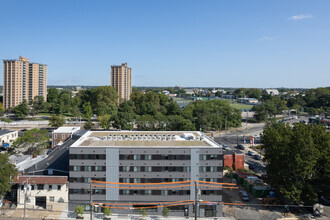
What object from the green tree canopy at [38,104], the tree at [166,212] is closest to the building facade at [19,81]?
the green tree canopy at [38,104]

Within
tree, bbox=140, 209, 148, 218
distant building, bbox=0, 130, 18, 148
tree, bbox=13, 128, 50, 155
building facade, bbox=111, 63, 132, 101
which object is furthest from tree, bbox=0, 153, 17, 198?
building facade, bbox=111, 63, 132, 101

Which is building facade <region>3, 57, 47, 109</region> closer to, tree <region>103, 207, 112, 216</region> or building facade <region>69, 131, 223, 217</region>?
building facade <region>69, 131, 223, 217</region>

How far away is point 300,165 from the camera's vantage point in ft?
103

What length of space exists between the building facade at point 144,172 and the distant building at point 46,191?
1.20 metres

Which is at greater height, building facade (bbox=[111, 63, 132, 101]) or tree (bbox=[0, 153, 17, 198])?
building facade (bbox=[111, 63, 132, 101])

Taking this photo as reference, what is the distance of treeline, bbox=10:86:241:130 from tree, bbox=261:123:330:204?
34676 millimetres

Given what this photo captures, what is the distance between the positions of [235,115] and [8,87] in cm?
9651

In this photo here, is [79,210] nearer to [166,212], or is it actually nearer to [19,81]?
[166,212]

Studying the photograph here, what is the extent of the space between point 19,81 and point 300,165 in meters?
118

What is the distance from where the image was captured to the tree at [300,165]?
1231 inches

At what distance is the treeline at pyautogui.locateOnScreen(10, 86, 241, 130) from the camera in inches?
2894

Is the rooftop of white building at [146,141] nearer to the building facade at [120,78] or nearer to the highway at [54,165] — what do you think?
the highway at [54,165]

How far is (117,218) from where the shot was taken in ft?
100

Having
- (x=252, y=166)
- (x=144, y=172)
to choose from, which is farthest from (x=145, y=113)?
(x=144, y=172)
